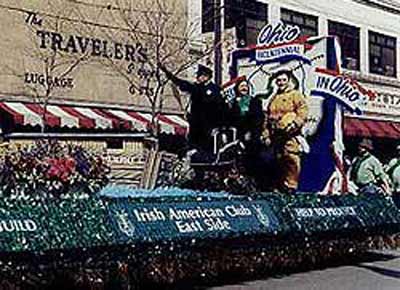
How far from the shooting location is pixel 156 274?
9.38 metres

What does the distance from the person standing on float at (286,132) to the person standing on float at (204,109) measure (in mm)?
913

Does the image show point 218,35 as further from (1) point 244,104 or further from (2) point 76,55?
(1) point 244,104

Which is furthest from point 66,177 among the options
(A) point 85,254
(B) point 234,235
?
(B) point 234,235

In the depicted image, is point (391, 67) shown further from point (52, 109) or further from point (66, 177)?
point (66, 177)

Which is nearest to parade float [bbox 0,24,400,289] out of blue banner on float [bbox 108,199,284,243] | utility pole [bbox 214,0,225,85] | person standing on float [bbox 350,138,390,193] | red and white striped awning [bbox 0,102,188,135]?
blue banner on float [bbox 108,199,284,243]

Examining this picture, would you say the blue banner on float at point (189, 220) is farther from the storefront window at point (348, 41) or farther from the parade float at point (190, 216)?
the storefront window at point (348, 41)

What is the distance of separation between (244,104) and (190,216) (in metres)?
4.74

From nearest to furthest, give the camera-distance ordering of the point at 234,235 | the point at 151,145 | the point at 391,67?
the point at 234,235
the point at 151,145
the point at 391,67

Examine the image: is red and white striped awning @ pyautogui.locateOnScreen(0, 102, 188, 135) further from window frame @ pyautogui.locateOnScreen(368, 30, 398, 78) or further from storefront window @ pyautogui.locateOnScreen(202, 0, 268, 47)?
window frame @ pyautogui.locateOnScreen(368, 30, 398, 78)

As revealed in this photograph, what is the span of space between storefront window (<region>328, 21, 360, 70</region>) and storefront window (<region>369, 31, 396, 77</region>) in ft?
3.10

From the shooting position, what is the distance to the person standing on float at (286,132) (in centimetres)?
1382

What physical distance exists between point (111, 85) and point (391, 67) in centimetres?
1589

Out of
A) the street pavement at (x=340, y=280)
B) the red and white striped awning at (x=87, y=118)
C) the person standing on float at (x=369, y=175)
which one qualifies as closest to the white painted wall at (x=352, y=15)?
the red and white striped awning at (x=87, y=118)

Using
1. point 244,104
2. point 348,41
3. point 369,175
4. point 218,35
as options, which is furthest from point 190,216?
point 348,41
